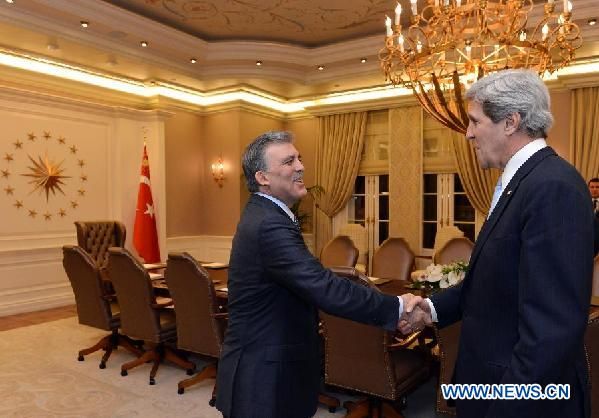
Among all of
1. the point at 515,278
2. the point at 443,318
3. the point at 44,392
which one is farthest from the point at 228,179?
the point at 515,278

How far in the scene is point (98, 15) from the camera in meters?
5.36

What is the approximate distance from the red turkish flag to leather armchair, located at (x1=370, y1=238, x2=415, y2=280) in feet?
11.6

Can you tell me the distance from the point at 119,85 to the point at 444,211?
519cm

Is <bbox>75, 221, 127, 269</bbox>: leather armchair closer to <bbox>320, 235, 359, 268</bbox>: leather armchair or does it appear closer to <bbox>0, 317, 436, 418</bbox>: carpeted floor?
<bbox>0, 317, 436, 418</bbox>: carpeted floor

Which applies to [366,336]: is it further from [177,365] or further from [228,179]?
[228,179]

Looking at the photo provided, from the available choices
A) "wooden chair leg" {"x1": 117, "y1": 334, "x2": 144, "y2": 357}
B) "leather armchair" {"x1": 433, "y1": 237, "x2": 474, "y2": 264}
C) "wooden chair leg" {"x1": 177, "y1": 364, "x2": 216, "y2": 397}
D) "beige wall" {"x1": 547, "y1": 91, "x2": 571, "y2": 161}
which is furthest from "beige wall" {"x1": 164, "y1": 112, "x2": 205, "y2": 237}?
"beige wall" {"x1": 547, "y1": 91, "x2": 571, "y2": 161}

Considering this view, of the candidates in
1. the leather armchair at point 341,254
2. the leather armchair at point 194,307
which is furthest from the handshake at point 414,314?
the leather armchair at point 341,254

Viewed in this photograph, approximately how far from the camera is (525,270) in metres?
1.18

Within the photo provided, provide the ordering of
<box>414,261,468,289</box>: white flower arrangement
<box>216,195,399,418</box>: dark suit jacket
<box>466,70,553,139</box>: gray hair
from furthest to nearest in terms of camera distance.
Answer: <box>414,261,468,289</box>: white flower arrangement
<box>216,195,399,418</box>: dark suit jacket
<box>466,70,553,139</box>: gray hair

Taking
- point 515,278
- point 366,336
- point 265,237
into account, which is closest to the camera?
point 515,278

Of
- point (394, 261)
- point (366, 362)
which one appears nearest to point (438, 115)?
point (394, 261)

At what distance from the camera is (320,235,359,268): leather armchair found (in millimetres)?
5161

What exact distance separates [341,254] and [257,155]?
142 inches

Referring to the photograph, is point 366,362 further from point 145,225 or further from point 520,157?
point 145,225
